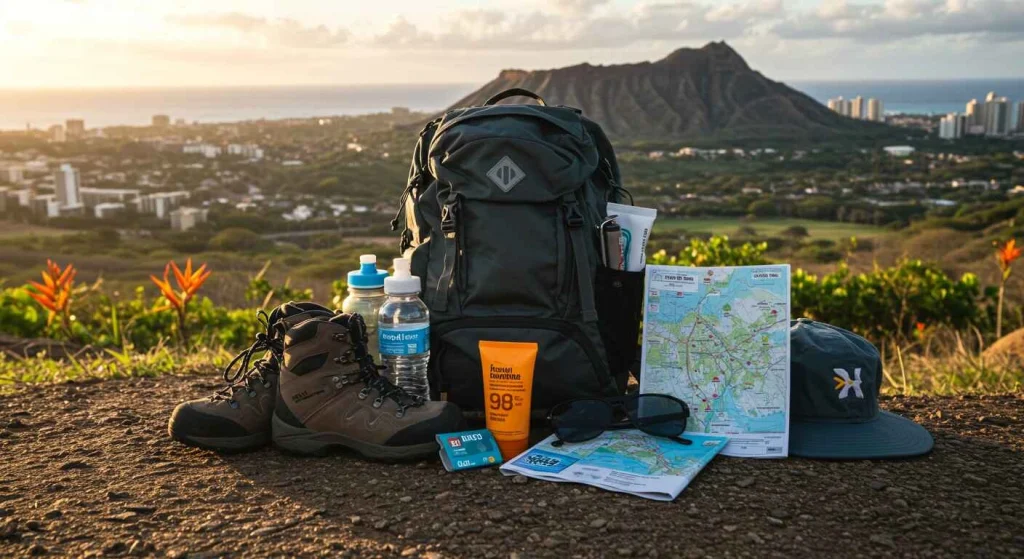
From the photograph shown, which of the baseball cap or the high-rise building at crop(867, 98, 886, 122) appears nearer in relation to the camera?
the baseball cap

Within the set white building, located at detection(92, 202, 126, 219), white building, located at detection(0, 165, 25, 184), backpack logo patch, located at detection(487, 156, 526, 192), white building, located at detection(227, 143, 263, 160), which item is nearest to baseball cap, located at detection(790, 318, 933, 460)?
backpack logo patch, located at detection(487, 156, 526, 192)

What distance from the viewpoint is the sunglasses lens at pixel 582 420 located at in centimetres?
304

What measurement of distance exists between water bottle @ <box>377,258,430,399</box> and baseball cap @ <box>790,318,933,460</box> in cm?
145

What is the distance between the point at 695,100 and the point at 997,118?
7.91 metres

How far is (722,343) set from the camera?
3258mm

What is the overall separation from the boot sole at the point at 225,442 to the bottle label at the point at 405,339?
0.57 m

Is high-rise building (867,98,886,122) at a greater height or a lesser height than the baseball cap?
greater

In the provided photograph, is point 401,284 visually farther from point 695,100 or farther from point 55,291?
point 695,100

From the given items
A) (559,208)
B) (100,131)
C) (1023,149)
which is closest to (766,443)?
(559,208)

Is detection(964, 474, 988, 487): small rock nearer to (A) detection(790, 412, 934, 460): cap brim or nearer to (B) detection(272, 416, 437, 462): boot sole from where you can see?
(A) detection(790, 412, 934, 460): cap brim

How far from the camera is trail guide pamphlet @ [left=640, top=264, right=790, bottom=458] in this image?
3100 millimetres

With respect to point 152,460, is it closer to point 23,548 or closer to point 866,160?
point 23,548

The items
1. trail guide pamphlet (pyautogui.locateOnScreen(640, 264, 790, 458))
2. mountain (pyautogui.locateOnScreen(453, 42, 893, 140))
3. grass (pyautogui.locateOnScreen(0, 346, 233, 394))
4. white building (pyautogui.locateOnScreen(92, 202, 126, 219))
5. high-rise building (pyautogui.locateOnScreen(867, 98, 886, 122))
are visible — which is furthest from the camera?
high-rise building (pyautogui.locateOnScreen(867, 98, 886, 122))

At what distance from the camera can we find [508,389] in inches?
117
